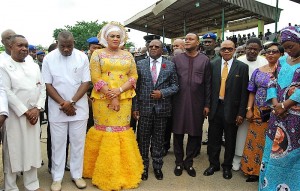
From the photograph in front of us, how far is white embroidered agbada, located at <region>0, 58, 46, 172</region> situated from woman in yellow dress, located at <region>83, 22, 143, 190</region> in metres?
0.78

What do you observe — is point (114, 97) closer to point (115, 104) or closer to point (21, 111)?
point (115, 104)

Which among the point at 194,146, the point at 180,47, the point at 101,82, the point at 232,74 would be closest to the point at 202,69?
the point at 232,74

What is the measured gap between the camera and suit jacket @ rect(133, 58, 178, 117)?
4.11 meters

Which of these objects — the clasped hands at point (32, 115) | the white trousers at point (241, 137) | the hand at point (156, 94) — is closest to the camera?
the clasped hands at point (32, 115)

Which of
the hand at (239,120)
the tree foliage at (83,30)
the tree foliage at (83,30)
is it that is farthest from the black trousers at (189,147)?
the tree foliage at (83,30)

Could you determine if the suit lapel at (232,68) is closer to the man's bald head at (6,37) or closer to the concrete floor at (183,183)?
the concrete floor at (183,183)

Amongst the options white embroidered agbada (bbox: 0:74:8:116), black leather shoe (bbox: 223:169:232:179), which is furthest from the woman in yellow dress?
black leather shoe (bbox: 223:169:232:179)

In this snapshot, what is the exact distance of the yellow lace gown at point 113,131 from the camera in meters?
3.87

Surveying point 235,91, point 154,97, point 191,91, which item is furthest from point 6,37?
point 235,91

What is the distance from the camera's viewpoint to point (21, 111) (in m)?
3.35

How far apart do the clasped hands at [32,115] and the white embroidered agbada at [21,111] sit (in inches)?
1.8

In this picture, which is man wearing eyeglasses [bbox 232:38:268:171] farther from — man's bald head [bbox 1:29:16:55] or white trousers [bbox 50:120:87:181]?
man's bald head [bbox 1:29:16:55]

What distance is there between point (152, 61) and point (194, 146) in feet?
4.72

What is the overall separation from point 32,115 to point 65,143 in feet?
2.20
